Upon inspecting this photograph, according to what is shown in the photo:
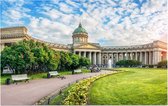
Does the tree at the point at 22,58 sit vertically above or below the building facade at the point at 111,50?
below

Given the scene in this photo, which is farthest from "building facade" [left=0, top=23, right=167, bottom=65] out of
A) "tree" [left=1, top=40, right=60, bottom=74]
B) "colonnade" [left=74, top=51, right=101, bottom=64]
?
"tree" [left=1, top=40, right=60, bottom=74]

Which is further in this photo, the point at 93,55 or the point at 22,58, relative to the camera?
the point at 93,55

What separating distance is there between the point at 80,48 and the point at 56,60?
218 feet

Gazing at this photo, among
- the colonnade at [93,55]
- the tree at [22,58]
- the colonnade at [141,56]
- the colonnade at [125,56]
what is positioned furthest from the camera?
the colonnade at [93,55]

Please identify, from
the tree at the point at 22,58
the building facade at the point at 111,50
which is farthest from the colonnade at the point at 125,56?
the tree at the point at 22,58

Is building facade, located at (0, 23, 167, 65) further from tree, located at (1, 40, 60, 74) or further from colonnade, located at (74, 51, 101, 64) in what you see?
tree, located at (1, 40, 60, 74)

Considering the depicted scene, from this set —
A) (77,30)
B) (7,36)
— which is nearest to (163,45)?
(77,30)

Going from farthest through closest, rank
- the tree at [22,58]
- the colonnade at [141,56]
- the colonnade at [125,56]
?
the colonnade at [125,56] < the colonnade at [141,56] < the tree at [22,58]

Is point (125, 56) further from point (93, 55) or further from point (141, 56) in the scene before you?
point (93, 55)

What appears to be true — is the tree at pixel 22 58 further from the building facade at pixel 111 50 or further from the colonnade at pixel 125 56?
the colonnade at pixel 125 56

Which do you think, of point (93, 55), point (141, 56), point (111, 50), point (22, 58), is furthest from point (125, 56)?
point (22, 58)

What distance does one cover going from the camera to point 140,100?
39.6ft

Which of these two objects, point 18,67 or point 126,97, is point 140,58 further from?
point 126,97

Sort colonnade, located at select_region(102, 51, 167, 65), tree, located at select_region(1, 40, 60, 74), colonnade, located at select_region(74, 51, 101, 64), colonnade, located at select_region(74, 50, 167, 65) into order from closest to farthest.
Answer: tree, located at select_region(1, 40, 60, 74) < colonnade, located at select_region(102, 51, 167, 65) < colonnade, located at select_region(74, 50, 167, 65) < colonnade, located at select_region(74, 51, 101, 64)
